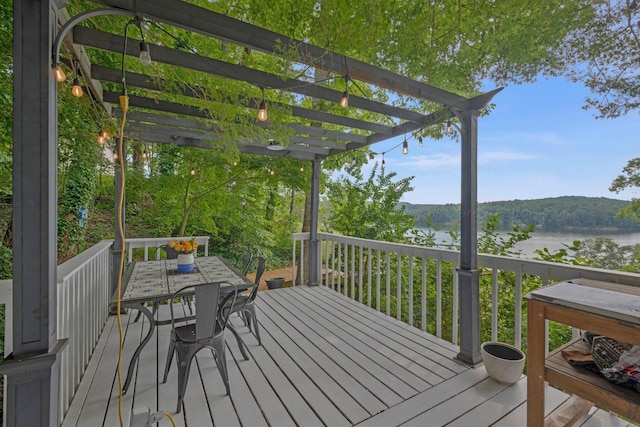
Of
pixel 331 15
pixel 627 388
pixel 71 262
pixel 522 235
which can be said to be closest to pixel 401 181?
pixel 522 235

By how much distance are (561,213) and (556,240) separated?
34cm

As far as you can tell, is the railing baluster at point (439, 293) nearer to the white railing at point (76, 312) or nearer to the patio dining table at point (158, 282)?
the patio dining table at point (158, 282)

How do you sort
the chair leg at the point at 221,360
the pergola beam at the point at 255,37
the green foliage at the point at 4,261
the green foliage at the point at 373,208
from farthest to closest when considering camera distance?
the green foliage at the point at 373,208 → the green foliage at the point at 4,261 → the chair leg at the point at 221,360 → the pergola beam at the point at 255,37

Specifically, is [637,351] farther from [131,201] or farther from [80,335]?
[131,201]

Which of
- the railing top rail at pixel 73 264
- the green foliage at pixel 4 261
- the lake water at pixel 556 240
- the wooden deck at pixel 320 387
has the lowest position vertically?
the wooden deck at pixel 320 387

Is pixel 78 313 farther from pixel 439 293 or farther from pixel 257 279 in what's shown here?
pixel 439 293

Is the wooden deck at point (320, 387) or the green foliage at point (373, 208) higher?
the green foliage at point (373, 208)

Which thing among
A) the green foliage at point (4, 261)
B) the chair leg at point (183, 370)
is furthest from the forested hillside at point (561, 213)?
the green foliage at point (4, 261)

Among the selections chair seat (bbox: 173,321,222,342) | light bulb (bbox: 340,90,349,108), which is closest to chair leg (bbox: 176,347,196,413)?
chair seat (bbox: 173,321,222,342)

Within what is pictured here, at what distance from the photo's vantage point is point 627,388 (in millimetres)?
1300

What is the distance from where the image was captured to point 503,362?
2090mm

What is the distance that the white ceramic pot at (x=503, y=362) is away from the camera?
2.07 m

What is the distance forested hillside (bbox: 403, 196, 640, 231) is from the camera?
2.74m

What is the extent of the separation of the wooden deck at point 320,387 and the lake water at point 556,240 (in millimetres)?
1777
